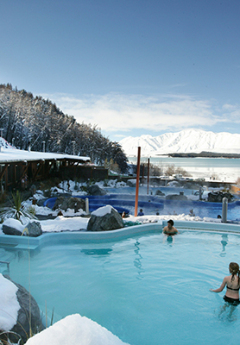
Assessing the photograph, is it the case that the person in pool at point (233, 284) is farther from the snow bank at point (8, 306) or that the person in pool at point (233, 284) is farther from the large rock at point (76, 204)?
the large rock at point (76, 204)

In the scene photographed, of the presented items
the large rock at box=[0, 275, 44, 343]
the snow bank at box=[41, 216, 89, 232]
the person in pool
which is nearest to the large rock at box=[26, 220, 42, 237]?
the snow bank at box=[41, 216, 89, 232]

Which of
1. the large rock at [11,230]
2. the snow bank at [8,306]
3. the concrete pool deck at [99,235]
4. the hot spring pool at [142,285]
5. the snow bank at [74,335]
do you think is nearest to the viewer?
the snow bank at [74,335]

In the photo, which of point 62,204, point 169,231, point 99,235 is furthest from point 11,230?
point 62,204

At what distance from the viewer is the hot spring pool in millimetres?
3378

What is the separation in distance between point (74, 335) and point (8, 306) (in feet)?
4.15

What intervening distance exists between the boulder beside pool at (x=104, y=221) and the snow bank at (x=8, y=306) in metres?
4.56

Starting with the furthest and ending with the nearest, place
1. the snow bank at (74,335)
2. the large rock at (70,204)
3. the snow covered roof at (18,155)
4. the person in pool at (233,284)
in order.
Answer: the large rock at (70,204)
the snow covered roof at (18,155)
the person in pool at (233,284)
the snow bank at (74,335)

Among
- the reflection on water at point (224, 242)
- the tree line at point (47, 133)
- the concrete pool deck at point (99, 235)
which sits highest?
the tree line at point (47, 133)

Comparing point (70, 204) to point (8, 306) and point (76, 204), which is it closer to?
point (76, 204)

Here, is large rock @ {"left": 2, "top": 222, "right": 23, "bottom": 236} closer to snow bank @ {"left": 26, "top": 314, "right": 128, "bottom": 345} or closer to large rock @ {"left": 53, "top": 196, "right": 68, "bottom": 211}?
large rock @ {"left": 53, "top": 196, "right": 68, "bottom": 211}

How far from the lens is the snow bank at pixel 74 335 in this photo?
119 centimetres

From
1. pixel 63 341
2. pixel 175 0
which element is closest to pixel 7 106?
pixel 175 0

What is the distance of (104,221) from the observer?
6996 millimetres

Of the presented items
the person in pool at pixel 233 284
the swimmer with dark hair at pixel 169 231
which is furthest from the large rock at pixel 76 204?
the person in pool at pixel 233 284
